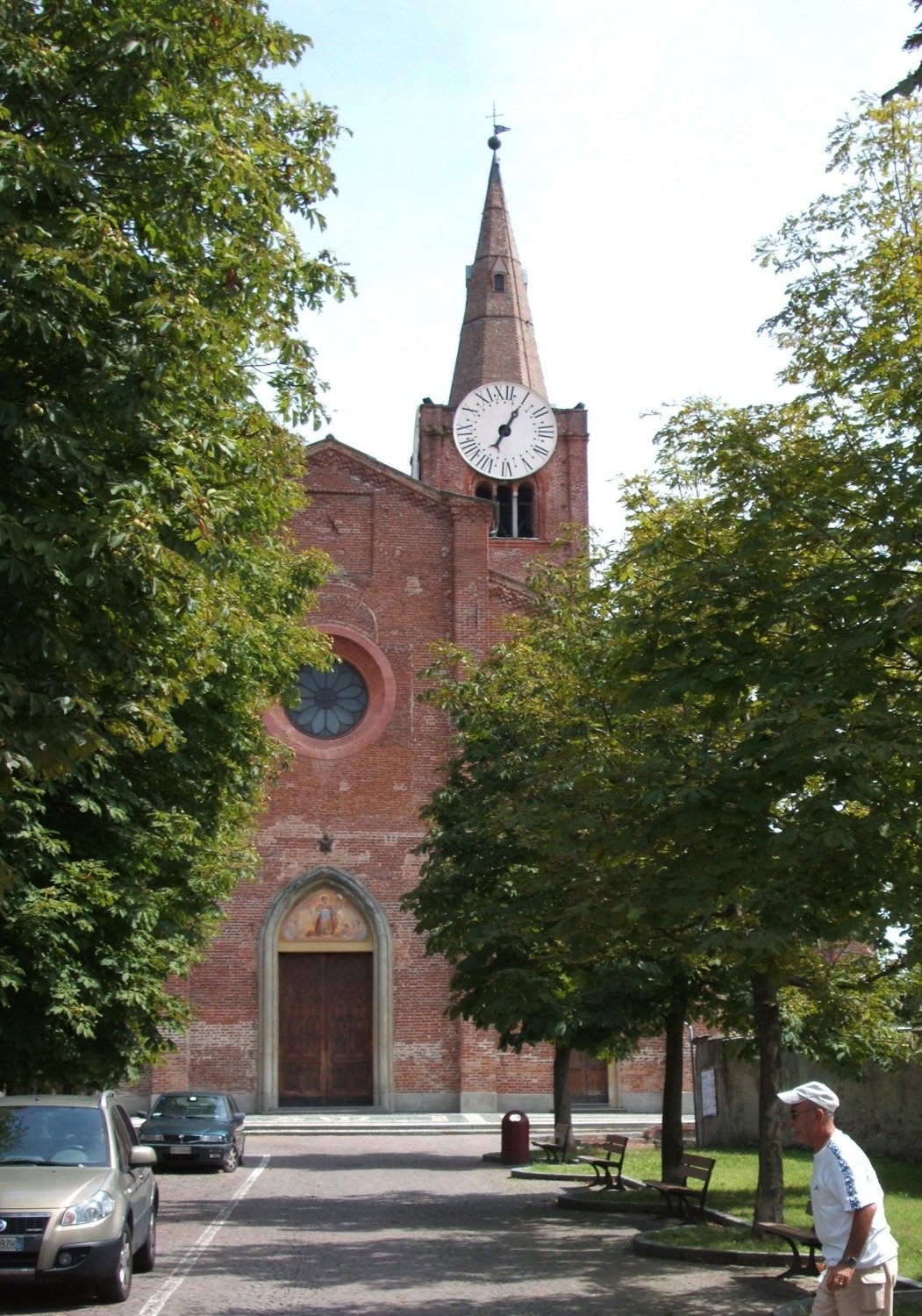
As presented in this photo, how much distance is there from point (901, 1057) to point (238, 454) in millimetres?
9040

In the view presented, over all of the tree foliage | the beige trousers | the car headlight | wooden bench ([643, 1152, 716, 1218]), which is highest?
the tree foliage

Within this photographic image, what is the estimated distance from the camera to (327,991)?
3406 centimetres

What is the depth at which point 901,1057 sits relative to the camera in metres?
15.1

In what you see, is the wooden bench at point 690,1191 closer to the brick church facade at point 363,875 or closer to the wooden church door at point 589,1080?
the brick church facade at point 363,875

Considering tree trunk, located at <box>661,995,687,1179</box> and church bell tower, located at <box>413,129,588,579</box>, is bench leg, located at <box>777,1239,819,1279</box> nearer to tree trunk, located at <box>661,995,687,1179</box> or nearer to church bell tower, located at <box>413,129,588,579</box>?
tree trunk, located at <box>661,995,687,1179</box>

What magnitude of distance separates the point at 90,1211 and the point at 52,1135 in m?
1.22

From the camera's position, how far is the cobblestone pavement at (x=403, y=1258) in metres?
10.7

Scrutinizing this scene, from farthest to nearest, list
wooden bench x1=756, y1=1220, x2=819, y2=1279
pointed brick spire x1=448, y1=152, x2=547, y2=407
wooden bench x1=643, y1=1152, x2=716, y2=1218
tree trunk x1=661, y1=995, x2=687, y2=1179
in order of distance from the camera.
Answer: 1. pointed brick spire x1=448, y1=152, x2=547, y2=407
2. tree trunk x1=661, y1=995, x2=687, y2=1179
3. wooden bench x1=643, y1=1152, x2=716, y2=1218
4. wooden bench x1=756, y1=1220, x2=819, y2=1279

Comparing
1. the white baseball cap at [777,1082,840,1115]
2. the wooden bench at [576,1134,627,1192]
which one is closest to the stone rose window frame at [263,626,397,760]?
the wooden bench at [576,1134,627,1192]

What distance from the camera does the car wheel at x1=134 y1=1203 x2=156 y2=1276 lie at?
12.2m

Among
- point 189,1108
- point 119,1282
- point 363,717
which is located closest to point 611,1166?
point 189,1108

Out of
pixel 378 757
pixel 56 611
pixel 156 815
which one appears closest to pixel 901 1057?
pixel 156 815

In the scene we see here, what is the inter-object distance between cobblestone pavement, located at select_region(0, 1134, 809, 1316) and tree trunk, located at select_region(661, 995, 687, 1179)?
4.90 feet

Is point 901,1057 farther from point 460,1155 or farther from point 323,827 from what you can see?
point 323,827
